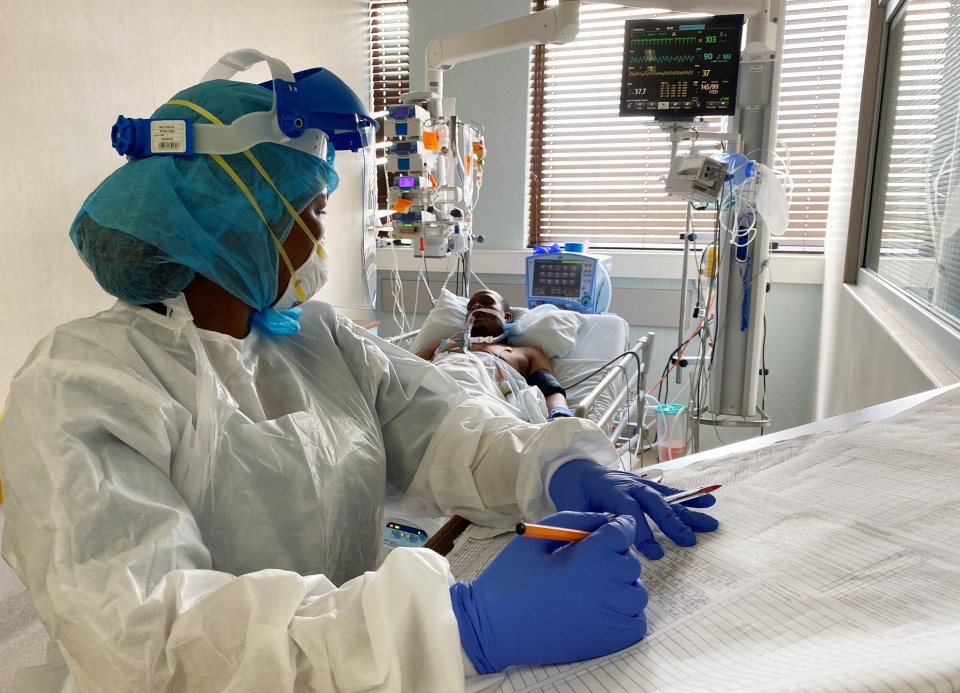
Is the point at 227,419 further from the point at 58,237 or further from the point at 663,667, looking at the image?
the point at 58,237

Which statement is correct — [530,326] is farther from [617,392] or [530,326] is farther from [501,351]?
[617,392]

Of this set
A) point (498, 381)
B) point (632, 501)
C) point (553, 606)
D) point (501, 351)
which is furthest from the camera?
point (501, 351)

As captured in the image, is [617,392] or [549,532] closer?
[549,532]

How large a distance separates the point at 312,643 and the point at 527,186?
13.1 ft

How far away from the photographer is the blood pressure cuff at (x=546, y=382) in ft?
9.71

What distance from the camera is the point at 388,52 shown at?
4.66 m

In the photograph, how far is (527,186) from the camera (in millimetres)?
4410

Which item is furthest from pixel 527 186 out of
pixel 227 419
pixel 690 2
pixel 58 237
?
pixel 227 419

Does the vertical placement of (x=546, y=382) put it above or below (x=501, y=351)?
below

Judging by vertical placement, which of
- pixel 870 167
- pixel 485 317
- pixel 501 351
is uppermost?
pixel 870 167

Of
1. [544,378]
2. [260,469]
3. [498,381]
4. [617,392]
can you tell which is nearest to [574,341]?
[544,378]

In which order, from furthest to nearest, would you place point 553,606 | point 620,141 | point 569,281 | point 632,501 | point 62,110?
point 620,141, point 569,281, point 62,110, point 632,501, point 553,606

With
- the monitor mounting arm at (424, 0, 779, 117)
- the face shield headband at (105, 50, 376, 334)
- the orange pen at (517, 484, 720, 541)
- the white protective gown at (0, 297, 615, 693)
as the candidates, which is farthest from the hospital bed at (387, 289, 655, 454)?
the orange pen at (517, 484, 720, 541)

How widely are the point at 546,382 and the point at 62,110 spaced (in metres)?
2.17
